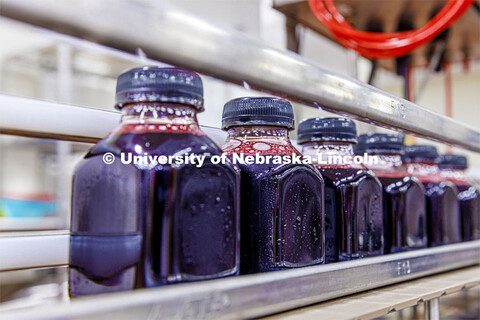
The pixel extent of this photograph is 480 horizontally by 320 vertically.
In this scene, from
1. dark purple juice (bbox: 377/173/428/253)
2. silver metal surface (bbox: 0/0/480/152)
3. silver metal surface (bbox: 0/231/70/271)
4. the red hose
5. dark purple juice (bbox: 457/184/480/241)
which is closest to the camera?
silver metal surface (bbox: 0/0/480/152)

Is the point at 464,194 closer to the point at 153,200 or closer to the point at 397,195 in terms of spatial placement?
the point at 397,195

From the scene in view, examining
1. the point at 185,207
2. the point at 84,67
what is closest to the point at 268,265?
the point at 185,207

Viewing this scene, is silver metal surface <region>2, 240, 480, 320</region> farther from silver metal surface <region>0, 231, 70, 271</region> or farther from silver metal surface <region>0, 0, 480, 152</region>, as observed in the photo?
silver metal surface <region>0, 231, 70, 271</region>

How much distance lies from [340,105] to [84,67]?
2.56 m

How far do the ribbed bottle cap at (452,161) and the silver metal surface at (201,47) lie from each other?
46 cm

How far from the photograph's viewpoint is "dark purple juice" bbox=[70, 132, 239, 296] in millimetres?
390

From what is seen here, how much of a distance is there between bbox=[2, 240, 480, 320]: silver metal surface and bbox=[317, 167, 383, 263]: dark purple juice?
0.09 ft

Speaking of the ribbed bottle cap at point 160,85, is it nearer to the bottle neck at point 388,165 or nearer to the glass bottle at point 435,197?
the bottle neck at point 388,165

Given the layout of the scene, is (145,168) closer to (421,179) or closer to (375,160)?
(375,160)

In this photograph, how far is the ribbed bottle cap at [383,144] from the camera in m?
0.77

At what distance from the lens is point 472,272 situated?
81 cm

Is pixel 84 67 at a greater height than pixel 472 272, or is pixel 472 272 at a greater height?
pixel 84 67

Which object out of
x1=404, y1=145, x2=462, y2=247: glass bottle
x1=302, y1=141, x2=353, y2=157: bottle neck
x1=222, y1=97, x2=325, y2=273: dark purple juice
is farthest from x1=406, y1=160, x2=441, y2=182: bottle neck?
x1=222, y1=97, x2=325, y2=273: dark purple juice

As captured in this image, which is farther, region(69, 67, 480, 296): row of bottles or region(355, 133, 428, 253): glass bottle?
region(355, 133, 428, 253): glass bottle
